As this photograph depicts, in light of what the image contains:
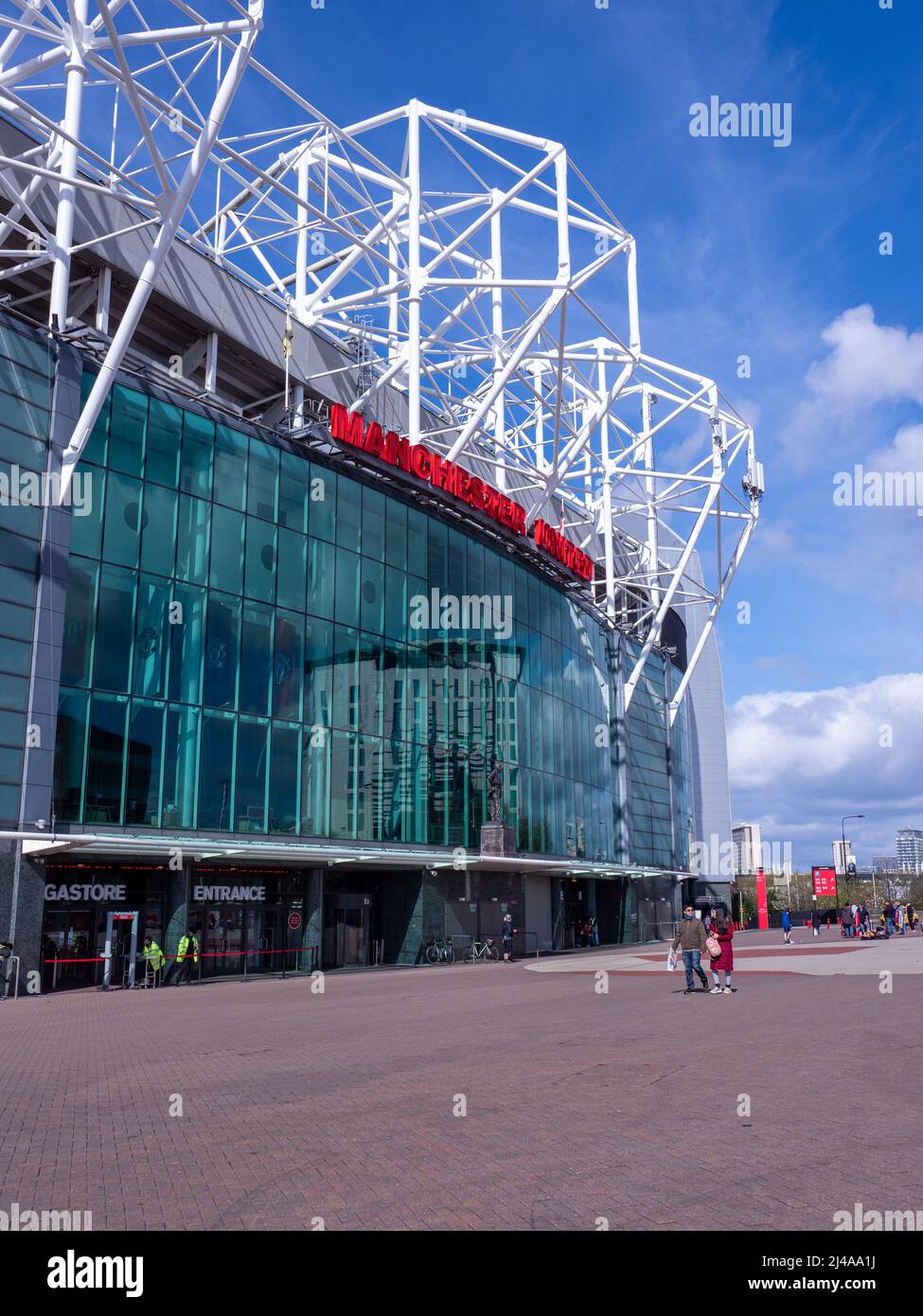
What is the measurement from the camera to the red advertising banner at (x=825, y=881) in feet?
249

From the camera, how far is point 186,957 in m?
29.4

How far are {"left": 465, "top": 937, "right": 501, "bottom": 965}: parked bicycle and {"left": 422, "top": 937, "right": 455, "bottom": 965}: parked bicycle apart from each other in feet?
2.96

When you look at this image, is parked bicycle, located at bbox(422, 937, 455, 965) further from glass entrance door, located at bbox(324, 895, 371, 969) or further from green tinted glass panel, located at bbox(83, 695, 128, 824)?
green tinted glass panel, located at bbox(83, 695, 128, 824)

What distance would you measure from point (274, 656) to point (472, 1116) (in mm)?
25678

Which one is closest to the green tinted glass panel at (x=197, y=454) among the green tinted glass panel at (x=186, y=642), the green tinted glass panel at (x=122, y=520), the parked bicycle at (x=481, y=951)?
the green tinted glass panel at (x=122, y=520)

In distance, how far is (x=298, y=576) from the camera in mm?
35594

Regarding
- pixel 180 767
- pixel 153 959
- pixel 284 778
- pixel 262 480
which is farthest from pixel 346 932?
pixel 262 480

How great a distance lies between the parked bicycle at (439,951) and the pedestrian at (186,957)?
1132cm

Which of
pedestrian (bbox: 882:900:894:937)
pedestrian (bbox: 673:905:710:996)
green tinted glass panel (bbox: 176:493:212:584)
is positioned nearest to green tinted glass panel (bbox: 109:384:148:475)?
green tinted glass panel (bbox: 176:493:212:584)

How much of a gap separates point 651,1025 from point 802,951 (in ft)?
89.1

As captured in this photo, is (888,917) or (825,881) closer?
(888,917)

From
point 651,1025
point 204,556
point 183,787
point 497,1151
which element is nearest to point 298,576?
point 204,556

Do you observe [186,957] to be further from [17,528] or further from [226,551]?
[17,528]

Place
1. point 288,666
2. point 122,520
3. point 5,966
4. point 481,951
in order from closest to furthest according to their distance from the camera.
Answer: point 5,966
point 122,520
point 288,666
point 481,951
